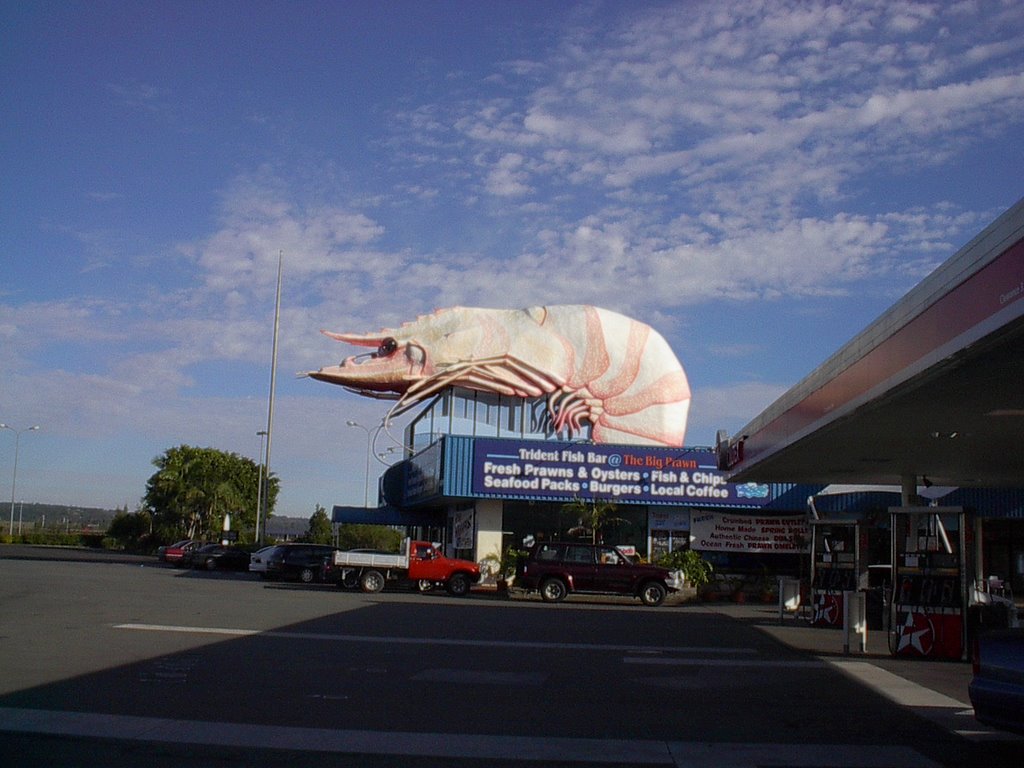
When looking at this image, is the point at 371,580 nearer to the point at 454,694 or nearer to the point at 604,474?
the point at 604,474

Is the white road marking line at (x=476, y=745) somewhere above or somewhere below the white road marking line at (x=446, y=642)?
above

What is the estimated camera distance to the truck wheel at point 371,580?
3172 cm

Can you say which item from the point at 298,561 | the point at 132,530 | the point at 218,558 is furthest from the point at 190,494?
the point at 298,561

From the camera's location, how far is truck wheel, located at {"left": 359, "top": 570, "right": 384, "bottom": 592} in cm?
3172

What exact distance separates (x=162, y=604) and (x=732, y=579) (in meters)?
19.9

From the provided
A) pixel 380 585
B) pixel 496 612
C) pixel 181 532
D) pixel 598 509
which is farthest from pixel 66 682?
pixel 181 532

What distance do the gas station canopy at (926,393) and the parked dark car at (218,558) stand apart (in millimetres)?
27984

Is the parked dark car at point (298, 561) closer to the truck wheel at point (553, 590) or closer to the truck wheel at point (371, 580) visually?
the truck wheel at point (371, 580)

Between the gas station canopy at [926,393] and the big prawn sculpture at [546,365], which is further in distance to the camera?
the big prawn sculpture at [546,365]

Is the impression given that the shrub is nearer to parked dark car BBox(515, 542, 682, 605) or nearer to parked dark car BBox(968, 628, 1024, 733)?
parked dark car BBox(515, 542, 682, 605)

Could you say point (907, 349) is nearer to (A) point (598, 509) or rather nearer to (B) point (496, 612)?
(B) point (496, 612)

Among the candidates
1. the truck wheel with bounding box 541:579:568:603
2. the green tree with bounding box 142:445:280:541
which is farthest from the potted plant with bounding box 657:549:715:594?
the green tree with bounding box 142:445:280:541

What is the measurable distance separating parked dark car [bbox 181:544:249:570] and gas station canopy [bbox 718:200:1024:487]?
28.0m

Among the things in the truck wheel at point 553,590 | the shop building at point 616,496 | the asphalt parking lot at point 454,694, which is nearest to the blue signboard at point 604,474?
the shop building at point 616,496
